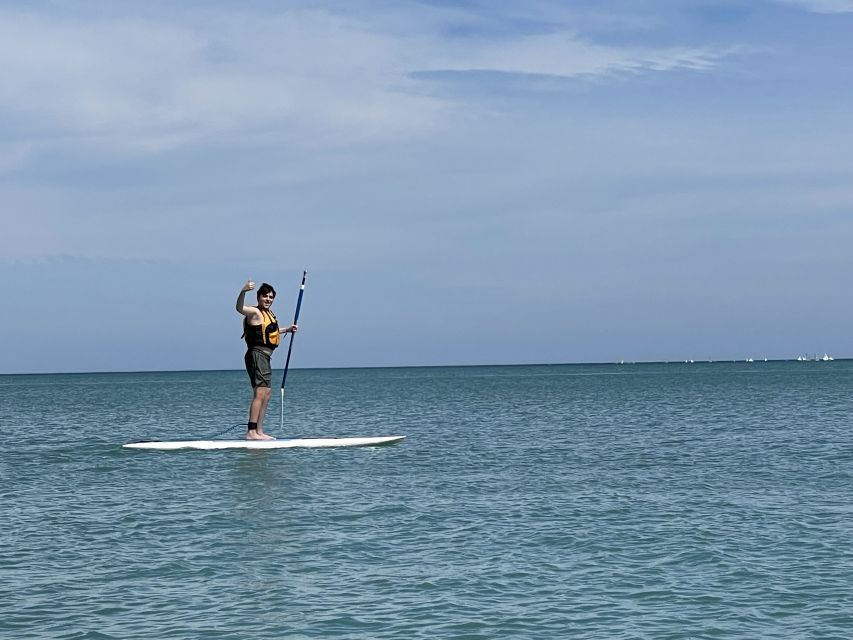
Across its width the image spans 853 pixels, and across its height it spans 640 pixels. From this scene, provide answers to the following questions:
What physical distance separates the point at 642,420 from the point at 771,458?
23.1 m

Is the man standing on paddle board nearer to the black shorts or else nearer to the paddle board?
the black shorts

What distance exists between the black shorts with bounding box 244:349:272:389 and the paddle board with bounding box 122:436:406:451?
247cm

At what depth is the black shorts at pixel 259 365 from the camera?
2880cm

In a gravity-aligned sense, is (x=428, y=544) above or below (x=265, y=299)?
below

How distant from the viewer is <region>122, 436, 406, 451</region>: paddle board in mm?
30844

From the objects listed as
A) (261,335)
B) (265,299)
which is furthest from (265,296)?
(261,335)

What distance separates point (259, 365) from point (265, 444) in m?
3.15

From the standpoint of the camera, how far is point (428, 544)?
669 inches

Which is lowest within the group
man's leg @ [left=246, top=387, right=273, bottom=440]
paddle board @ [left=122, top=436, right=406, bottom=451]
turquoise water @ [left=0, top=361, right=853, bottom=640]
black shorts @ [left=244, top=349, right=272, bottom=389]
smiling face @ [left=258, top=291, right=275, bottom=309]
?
turquoise water @ [left=0, top=361, right=853, bottom=640]

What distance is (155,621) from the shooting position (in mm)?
12469

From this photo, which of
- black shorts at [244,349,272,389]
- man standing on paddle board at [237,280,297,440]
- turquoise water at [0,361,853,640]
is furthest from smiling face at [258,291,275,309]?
turquoise water at [0,361,853,640]

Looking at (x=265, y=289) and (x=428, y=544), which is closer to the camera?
(x=428, y=544)

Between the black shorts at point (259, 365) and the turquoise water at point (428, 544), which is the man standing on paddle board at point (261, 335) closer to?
the black shorts at point (259, 365)

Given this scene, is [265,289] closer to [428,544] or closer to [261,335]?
[261,335]
